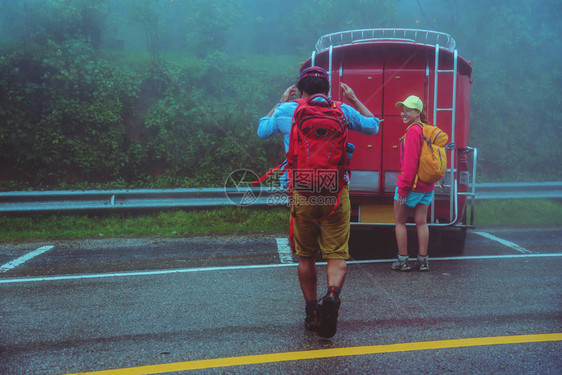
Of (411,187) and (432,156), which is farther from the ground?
(432,156)

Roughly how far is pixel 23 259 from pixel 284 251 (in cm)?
355

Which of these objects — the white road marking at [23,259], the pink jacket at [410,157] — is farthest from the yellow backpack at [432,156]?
the white road marking at [23,259]

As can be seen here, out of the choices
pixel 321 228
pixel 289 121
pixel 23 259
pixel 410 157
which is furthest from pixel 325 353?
pixel 23 259

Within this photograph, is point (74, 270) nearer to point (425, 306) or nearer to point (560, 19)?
point (425, 306)

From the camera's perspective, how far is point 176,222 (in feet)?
31.0

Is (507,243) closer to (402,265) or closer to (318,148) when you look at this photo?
(402,265)

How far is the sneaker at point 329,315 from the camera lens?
11.6 feet

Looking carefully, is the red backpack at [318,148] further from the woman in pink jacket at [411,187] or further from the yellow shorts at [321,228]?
the woman in pink jacket at [411,187]

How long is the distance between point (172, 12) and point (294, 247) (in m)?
12.6

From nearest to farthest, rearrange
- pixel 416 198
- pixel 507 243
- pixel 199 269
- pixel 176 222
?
pixel 416 198
pixel 199 269
pixel 507 243
pixel 176 222

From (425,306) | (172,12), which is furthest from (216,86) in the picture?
(425,306)

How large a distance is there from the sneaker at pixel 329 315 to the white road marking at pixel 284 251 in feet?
9.46

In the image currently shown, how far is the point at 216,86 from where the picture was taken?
1324 centimetres

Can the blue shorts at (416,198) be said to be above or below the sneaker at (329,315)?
above
